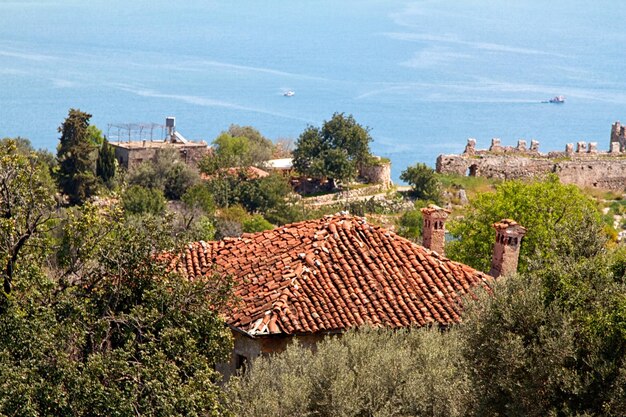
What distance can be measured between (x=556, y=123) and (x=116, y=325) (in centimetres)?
10562

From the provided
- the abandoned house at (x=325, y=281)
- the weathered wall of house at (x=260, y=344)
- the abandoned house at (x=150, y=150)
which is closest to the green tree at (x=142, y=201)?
the abandoned house at (x=150, y=150)

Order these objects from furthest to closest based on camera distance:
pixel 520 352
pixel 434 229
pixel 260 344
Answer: pixel 434 229, pixel 260 344, pixel 520 352

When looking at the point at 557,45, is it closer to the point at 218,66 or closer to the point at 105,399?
the point at 218,66

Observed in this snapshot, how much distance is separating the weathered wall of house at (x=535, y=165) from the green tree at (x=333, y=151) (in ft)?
14.9

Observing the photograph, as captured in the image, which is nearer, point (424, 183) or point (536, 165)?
point (424, 183)

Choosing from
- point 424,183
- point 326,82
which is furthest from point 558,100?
point 424,183

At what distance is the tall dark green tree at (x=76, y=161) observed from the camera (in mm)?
56178

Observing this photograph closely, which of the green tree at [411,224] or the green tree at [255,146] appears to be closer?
the green tree at [411,224]

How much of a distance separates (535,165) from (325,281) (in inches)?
1825

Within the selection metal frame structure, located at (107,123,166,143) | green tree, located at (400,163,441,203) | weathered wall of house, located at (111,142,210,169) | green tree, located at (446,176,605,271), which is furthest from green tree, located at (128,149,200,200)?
green tree, located at (446,176,605,271)

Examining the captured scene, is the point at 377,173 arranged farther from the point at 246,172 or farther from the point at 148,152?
the point at 148,152

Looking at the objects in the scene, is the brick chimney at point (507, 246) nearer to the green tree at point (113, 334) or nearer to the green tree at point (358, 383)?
the green tree at point (358, 383)

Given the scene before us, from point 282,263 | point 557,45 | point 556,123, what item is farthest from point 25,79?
point 282,263

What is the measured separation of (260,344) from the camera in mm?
16078
